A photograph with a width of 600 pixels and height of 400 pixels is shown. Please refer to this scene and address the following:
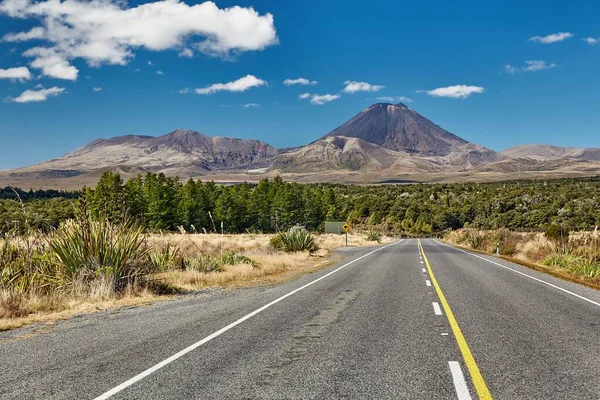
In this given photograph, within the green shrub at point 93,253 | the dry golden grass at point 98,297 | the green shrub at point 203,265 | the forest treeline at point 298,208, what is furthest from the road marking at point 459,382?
the forest treeline at point 298,208

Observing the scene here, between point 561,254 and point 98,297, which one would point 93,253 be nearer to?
point 98,297

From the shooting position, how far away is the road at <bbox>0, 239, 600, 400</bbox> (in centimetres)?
527

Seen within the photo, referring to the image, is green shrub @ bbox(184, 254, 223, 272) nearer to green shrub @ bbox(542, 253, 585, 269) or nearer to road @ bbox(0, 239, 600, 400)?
road @ bbox(0, 239, 600, 400)

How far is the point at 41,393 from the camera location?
16.9 feet

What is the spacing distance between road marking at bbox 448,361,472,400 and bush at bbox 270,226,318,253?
25.5 metres

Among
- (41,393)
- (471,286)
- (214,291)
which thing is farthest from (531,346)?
(214,291)

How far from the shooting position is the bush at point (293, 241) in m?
31.9

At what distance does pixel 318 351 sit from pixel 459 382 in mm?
2133

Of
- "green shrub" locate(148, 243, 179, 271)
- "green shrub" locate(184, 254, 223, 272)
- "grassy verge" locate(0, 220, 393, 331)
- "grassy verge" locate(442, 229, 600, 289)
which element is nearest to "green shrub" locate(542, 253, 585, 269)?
"grassy verge" locate(442, 229, 600, 289)

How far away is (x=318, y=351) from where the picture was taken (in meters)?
6.84

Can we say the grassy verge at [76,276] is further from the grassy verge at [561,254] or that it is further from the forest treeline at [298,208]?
the forest treeline at [298,208]

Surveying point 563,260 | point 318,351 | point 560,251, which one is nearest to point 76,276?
point 318,351

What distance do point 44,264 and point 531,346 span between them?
1224cm

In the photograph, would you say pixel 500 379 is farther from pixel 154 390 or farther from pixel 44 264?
pixel 44 264
